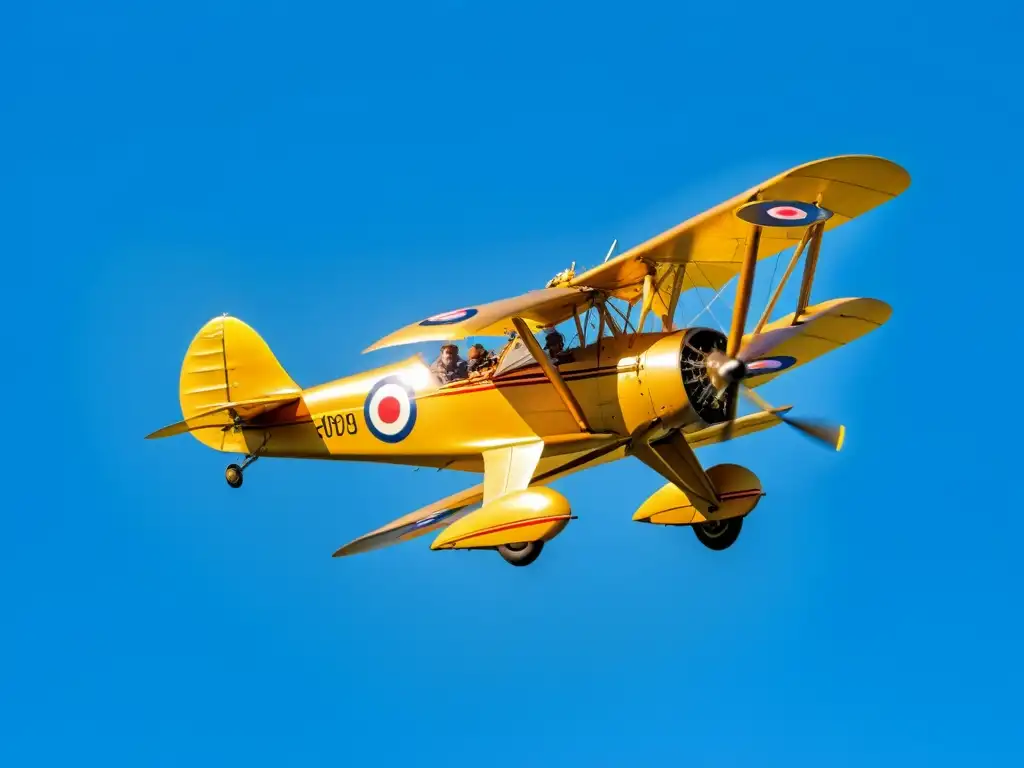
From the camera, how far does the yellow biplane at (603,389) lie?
47.0 feet

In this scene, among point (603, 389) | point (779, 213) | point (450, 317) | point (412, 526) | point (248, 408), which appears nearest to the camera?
point (779, 213)

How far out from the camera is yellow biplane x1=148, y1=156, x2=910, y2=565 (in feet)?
47.0

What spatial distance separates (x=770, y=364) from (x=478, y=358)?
3.25 meters

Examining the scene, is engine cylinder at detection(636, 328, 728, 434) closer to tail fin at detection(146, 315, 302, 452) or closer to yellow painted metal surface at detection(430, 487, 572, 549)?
yellow painted metal surface at detection(430, 487, 572, 549)

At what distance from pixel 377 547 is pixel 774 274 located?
553 cm

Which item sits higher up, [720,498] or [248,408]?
[248,408]

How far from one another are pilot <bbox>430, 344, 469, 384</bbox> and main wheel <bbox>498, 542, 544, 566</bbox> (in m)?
2.10

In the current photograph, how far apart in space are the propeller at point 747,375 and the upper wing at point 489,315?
167cm

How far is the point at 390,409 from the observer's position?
16.9 meters

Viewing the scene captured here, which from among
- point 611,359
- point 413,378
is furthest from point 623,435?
point 413,378

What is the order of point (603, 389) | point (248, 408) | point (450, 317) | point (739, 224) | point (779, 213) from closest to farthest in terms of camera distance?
point (779, 213), point (450, 317), point (739, 224), point (603, 389), point (248, 408)

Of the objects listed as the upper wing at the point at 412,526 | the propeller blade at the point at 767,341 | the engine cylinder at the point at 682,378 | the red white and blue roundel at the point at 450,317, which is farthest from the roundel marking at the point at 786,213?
the upper wing at the point at 412,526

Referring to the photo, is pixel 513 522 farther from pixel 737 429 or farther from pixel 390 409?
pixel 737 429

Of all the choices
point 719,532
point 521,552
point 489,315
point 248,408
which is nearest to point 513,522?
point 521,552
